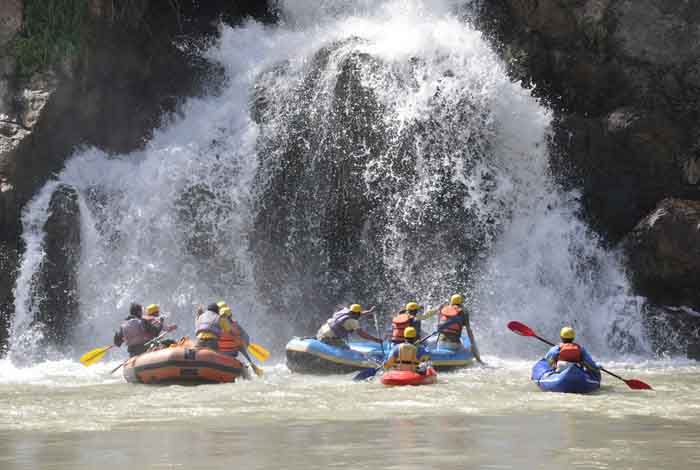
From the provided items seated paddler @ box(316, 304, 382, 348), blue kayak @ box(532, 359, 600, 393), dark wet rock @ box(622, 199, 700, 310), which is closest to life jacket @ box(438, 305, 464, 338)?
seated paddler @ box(316, 304, 382, 348)

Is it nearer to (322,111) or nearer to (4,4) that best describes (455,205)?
(322,111)

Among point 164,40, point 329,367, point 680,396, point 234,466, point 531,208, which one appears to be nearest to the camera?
point 234,466

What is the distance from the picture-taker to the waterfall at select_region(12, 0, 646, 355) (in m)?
20.1

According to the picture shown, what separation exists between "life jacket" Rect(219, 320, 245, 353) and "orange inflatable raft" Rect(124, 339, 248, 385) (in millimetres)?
A: 814

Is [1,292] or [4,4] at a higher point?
[4,4]

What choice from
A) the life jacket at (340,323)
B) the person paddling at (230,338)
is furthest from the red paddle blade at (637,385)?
the person paddling at (230,338)

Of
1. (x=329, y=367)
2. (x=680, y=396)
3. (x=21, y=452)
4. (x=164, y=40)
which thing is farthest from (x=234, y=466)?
(x=164, y=40)

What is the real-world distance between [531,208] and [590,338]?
284 centimetres

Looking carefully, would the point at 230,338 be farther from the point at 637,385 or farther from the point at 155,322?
the point at 637,385

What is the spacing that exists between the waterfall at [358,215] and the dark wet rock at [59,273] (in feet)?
0.62

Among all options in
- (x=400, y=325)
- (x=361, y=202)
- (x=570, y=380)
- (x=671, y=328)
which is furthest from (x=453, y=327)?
(x=671, y=328)

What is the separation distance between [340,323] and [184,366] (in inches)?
109

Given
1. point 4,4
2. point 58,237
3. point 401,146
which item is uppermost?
point 4,4

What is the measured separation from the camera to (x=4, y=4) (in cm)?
2172
